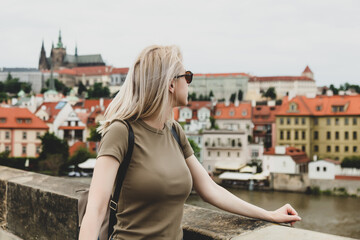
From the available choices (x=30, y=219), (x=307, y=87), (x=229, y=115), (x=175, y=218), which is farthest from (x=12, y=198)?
(x=307, y=87)

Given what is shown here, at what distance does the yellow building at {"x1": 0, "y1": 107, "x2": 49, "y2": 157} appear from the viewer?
40.9 m

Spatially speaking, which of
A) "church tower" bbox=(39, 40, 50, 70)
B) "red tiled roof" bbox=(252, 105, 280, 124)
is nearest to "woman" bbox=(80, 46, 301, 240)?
"red tiled roof" bbox=(252, 105, 280, 124)

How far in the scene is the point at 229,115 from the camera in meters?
48.7

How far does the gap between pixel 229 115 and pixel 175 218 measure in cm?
4732

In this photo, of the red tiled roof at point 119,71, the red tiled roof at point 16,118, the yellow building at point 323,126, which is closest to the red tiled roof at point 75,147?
the red tiled roof at point 16,118

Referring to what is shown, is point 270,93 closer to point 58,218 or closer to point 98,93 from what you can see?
point 98,93

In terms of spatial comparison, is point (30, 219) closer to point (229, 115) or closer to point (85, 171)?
point (85, 171)

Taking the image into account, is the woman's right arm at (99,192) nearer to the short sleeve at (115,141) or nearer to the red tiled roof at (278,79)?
the short sleeve at (115,141)

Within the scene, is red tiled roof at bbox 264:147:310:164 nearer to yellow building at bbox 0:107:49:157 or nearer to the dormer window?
the dormer window

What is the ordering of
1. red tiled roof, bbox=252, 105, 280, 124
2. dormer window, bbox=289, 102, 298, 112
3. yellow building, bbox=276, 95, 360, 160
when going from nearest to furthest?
yellow building, bbox=276, 95, 360, 160
dormer window, bbox=289, 102, 298, 112
red tiled roof, bbox=252, 105, 280, 124

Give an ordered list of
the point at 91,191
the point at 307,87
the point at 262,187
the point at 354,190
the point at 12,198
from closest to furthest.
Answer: the point at 91,191
the point at 12,198
the point at 354,190
the point at 262,187
the point at 307,87

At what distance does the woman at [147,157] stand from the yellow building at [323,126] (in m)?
42.5

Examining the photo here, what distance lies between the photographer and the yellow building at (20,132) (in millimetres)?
40938

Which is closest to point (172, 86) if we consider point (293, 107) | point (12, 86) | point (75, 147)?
point (293, 107)
